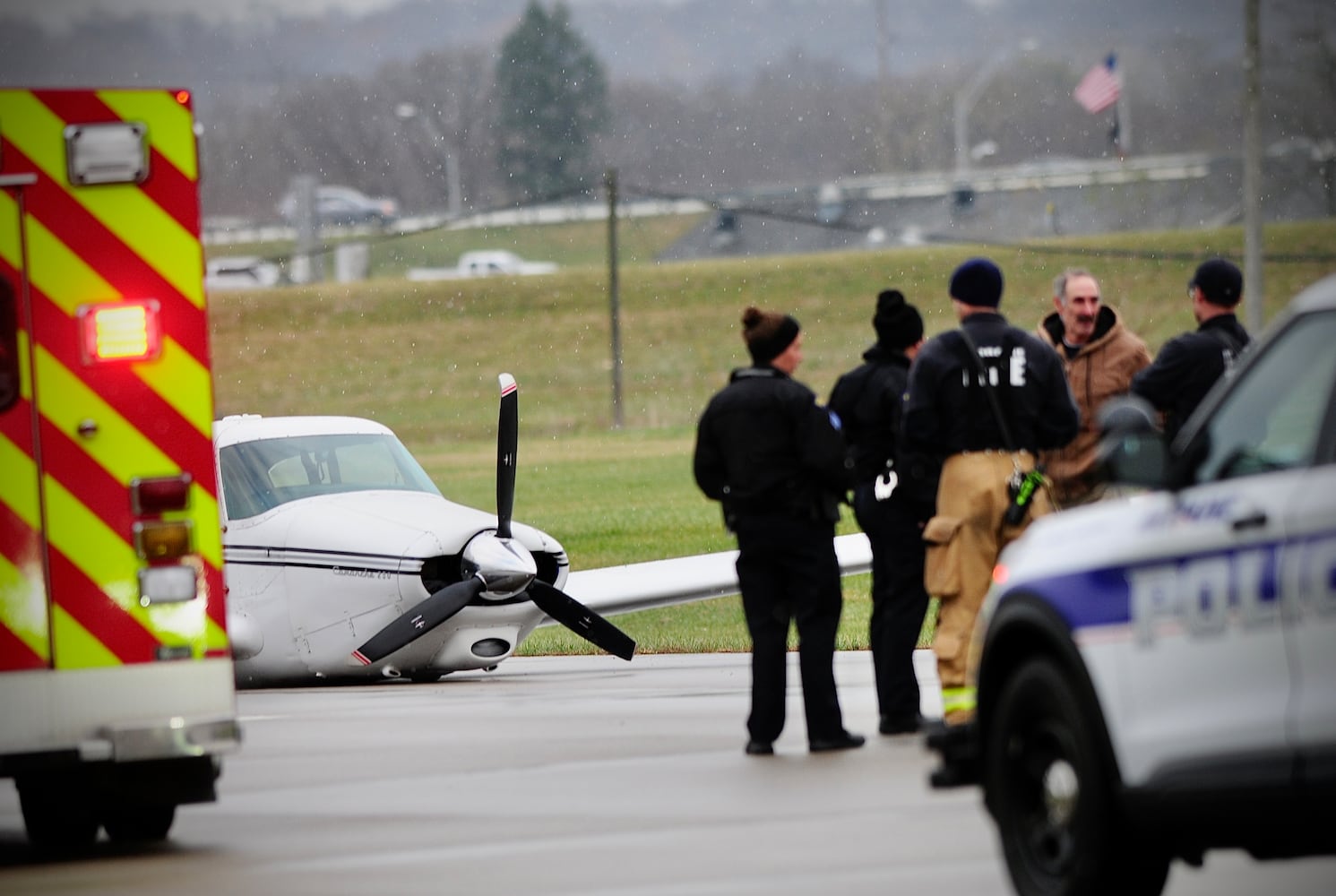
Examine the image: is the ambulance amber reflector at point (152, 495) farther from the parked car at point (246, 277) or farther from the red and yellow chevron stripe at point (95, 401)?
the parked car at point (246, 277)

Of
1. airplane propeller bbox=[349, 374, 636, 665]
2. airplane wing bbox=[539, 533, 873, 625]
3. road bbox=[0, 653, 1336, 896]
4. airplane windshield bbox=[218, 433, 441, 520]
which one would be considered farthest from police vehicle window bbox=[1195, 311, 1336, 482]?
airplane wing bbox=[539, 533, 873, 625]

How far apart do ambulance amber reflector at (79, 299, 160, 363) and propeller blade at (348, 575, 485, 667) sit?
19.6ft

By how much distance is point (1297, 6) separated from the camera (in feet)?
267

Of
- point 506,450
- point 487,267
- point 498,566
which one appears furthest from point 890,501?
point 487,267

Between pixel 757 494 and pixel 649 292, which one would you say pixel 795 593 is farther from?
pixel 649 292

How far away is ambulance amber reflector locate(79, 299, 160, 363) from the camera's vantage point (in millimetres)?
8203

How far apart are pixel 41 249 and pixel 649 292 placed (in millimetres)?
64070

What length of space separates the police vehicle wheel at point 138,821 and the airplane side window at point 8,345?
6.19ft

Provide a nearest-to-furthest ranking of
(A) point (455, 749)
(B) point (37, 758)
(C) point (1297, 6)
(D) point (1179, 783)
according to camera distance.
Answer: (D) point (1179, 783)
(B) point (37, 758)
(A) point (455, 749)
(C) point (1297, 6)

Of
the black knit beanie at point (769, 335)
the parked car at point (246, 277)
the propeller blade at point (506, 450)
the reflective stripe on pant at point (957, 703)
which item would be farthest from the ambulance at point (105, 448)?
the parked car at point (246, 277)

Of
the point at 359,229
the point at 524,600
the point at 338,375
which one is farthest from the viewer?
the point at 359,229

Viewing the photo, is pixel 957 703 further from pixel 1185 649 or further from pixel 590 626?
pixel 590 626

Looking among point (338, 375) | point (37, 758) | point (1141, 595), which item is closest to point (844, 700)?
point (37, 758)

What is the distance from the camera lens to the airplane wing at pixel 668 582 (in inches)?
680
